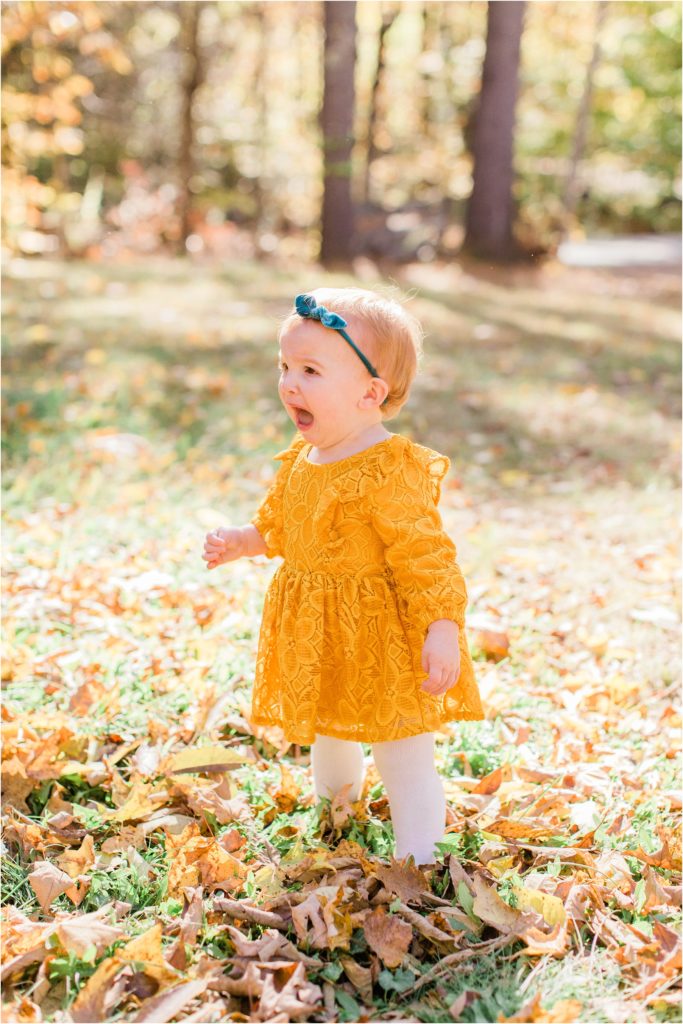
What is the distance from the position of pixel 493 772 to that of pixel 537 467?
115 inches

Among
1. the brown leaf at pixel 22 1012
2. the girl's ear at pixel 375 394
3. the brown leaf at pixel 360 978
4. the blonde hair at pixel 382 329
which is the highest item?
the blonde hair at pixel 382 329

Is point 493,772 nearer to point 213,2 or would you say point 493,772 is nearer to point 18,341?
point 18,341

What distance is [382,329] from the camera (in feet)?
6.84

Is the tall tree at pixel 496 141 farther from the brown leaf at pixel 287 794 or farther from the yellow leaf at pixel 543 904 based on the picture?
the yellow leaf at pixel 543 904

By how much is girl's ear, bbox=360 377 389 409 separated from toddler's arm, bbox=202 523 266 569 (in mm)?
468

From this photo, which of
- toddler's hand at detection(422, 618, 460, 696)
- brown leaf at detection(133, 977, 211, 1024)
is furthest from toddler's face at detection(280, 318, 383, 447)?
brown leaf at detection(133, 977, 211, 1024)

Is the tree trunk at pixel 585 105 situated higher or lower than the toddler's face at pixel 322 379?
higher

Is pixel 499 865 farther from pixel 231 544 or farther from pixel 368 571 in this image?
pixel 231 544

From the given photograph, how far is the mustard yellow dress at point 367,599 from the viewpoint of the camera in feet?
6.81

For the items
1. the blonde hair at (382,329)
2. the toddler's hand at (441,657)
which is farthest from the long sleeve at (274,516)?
the toddler's hand at (441,657)

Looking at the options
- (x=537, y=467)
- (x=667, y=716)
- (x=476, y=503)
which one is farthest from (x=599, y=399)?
(x=667, y=716)

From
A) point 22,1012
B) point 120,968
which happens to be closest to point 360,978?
point 120,968

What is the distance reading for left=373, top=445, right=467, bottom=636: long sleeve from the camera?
203cm

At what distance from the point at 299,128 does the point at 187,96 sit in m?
6.75
